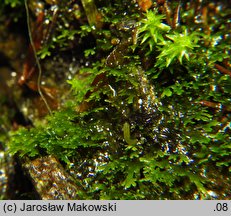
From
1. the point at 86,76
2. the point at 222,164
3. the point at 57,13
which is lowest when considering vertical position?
the point at 222,164

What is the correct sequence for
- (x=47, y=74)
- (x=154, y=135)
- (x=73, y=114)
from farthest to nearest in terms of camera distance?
(x=47, y=74), (x=73, y=114), (x=154, y=135)

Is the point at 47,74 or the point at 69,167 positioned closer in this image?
the point at 69,167

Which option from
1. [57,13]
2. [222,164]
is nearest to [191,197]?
[222,164]

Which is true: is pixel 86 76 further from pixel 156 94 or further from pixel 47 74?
pixel 156 94

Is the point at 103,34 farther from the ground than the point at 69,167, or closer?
farther from the ground

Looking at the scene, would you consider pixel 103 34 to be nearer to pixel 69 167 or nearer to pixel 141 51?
pixel 141 51

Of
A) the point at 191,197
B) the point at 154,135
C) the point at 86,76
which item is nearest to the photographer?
the point at 191,197
